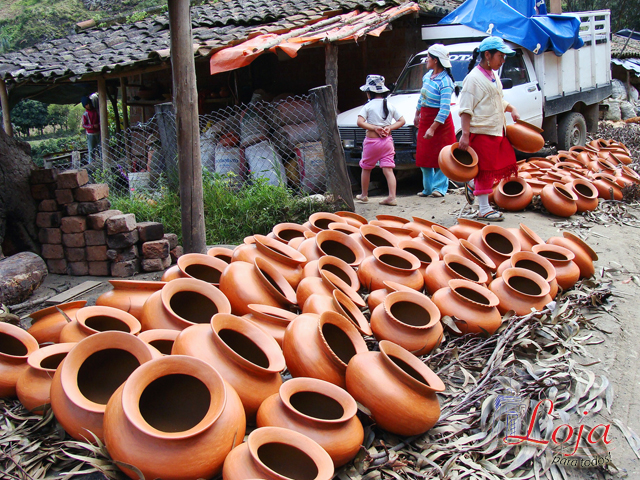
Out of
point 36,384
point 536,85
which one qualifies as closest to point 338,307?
point 36,384

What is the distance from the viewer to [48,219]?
4.48 m

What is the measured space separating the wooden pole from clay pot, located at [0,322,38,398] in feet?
5.94

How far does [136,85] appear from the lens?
10.4 meters

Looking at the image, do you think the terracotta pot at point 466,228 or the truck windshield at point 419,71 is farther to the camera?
the truck windshield at point 419,71

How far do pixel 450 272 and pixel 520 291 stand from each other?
0.57 meters

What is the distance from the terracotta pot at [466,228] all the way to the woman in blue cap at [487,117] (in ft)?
3.54

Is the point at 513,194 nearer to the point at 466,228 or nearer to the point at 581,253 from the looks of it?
the point at 466,228

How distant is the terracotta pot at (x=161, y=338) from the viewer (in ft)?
7.85

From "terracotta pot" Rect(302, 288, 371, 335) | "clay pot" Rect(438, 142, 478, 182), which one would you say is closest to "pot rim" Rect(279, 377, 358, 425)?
"terracotta pot" Rect(302, 288, 371, 335)

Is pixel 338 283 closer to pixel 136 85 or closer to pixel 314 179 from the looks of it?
pixel 314 179

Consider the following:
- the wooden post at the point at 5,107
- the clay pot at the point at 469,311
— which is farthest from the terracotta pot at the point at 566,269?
the wooden post at the point at 5,107

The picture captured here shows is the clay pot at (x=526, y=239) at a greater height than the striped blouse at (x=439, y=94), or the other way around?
the striped blouse at (x=439, y=94)

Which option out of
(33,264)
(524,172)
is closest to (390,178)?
(524,172)

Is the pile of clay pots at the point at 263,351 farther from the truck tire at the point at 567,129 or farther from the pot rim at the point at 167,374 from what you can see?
the truck tire at the point at 567,129
